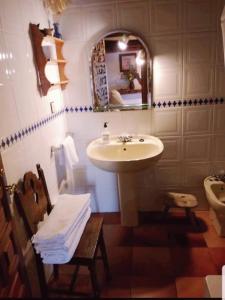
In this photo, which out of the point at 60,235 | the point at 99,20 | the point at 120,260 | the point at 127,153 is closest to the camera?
the point at 60,235

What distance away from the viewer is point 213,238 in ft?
7.01

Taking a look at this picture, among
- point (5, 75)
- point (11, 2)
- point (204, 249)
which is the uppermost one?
point (11, 2)

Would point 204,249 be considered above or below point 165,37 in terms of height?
below

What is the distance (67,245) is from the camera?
1336 millimetres

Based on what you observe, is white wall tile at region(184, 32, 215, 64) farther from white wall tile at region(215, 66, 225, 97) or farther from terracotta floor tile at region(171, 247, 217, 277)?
terracotta floor tile at region(171, 247, 217, 277)

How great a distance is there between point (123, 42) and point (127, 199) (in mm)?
1314

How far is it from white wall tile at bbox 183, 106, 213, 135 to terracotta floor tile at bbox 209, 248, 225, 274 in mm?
977

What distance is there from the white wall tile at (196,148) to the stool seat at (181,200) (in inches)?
13.3

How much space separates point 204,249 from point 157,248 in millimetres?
365

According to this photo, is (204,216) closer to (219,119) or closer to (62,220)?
(219,119)

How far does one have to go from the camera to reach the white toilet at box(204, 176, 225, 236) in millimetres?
2000

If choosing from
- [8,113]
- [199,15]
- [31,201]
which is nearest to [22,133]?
[8,113]

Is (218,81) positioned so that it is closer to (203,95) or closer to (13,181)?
(203,95)

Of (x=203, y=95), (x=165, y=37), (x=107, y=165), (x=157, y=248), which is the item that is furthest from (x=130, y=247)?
(x=165, y=37)
